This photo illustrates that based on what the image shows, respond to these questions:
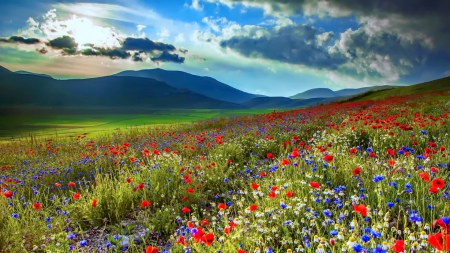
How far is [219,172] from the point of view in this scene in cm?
659

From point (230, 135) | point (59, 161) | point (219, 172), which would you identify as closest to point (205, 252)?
point (219, 172)

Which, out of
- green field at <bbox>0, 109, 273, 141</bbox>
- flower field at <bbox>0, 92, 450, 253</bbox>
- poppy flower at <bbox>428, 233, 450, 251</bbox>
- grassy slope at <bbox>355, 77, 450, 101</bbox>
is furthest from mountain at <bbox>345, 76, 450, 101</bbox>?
poppy flower at <bbox>428, 233, 450, 251</bbox>

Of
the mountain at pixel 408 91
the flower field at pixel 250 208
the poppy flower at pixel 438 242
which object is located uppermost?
the mountain at pixel 408 91

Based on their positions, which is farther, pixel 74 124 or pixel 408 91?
pixel 408 91

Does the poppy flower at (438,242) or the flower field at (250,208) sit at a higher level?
the poppy flower at (438,242)

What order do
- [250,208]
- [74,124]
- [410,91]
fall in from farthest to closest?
[410,91]
[74,124]
[250,208]

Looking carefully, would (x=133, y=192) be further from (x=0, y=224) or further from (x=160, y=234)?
(x=0, y=224)

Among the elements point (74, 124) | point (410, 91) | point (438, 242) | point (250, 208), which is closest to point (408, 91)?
point (410, 91)

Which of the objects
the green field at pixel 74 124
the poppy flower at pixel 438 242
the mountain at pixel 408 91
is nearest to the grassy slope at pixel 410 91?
the mountain at pixel 408 91

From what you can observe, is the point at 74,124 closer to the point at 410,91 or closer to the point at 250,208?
the point at 250,208

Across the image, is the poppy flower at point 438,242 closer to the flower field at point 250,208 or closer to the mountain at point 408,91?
the flower field at point 250,208

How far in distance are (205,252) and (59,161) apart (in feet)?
24.8

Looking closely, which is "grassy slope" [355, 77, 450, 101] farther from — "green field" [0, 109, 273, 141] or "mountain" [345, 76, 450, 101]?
"green field" [0, 109, 273, 141]

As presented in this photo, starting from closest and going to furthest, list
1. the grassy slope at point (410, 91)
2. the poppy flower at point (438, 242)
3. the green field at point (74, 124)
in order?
the poppy flower at point (438, 242) < the green field at point (74, 124) < the grassy slope at point (410, 91)
